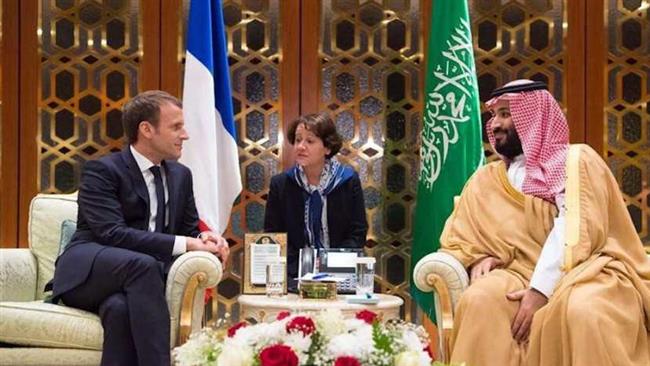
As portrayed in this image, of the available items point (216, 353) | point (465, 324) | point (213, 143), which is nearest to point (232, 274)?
point (213, 143)

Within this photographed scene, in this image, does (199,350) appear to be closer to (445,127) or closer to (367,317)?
(367,317)

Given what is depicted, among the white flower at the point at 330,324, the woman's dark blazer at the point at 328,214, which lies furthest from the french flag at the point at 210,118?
the white flower at the point at 330,324

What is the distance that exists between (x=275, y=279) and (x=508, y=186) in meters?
1.13

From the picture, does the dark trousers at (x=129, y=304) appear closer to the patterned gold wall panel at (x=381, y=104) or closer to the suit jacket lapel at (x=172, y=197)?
the suit jacket lapel at (x=172, y=197)

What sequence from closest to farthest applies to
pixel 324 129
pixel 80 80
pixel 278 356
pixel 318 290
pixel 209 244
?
pixel 278 356
pixel 318 290
pixel 209 244
pixel 324 129
pixel 80 80

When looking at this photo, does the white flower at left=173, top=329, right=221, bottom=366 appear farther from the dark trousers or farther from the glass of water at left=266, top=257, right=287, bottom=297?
the glass of water at left=266, top=257, right=287, bottom=297

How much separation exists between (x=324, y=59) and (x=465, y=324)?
2.70 m

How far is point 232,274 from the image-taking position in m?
5.96

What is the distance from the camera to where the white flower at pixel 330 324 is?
2.25m

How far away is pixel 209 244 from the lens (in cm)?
431

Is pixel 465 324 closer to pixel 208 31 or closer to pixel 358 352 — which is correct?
pixel 358 352

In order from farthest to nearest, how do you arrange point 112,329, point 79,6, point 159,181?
1. point 79,6
2. point 159,181
3. point 112,329

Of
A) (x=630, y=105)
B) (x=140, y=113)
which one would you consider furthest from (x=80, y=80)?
(x=630, y=105)

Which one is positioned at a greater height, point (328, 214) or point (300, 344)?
point (328, 214)
